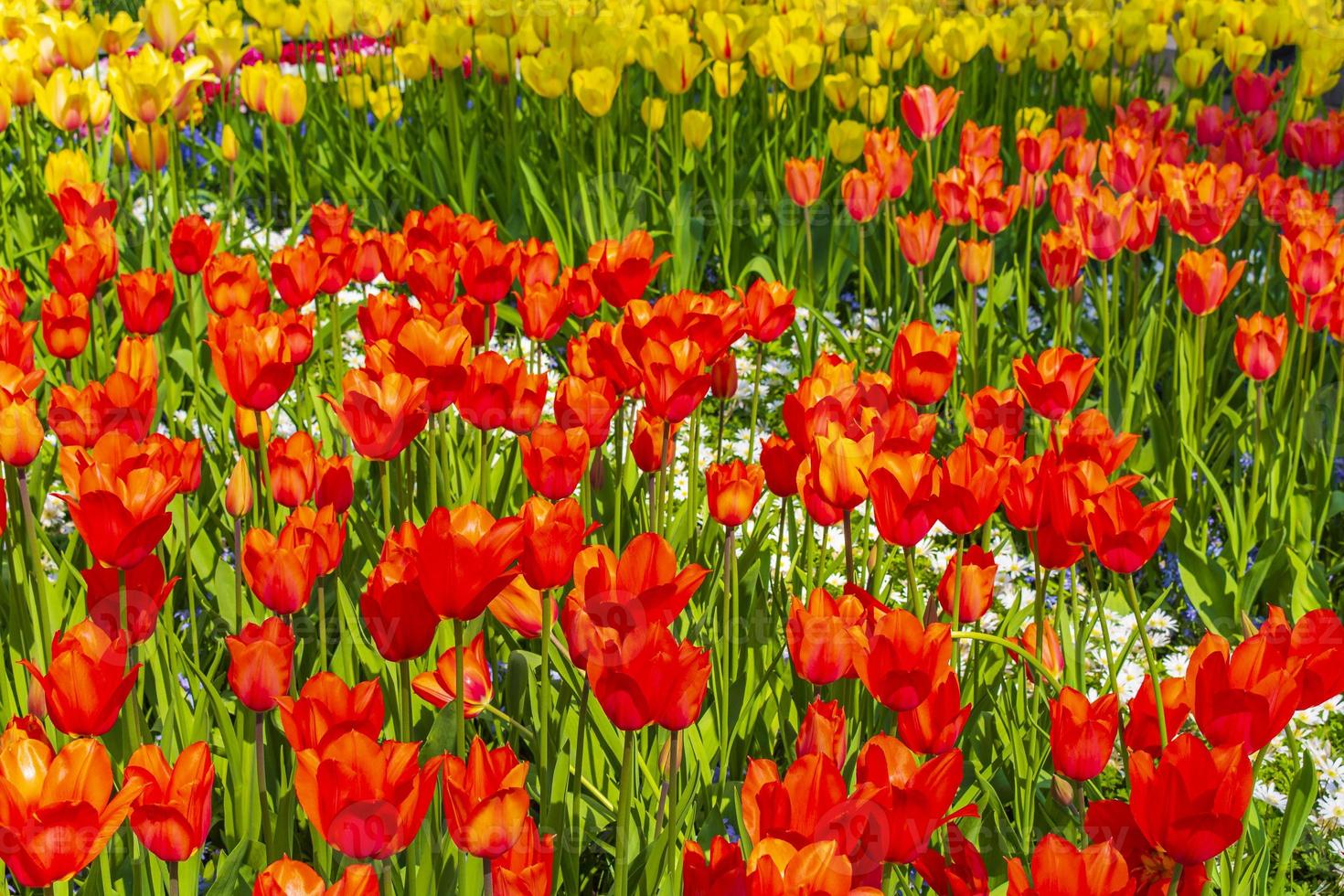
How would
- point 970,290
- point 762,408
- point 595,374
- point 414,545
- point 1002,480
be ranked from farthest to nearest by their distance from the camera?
point 762,408, point 970,290, point 595,374, point 1002,480, point 414,545

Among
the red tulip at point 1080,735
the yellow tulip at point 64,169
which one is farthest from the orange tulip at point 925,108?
the red tulip at point 1080,735

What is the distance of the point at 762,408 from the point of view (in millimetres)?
4000

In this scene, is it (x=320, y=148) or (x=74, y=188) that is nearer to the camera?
(x=74, y=188)

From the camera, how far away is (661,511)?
252cm

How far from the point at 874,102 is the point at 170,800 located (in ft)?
13.2

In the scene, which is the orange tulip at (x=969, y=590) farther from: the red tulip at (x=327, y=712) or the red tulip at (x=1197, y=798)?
the red tulip at (x=327, y=712)

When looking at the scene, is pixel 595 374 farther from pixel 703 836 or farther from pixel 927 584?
pixel 927 584

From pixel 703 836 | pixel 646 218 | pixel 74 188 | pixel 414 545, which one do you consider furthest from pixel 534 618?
pixel 646 218

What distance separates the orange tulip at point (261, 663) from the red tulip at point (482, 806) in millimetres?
344

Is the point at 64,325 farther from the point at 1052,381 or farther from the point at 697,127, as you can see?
the point at 697,127

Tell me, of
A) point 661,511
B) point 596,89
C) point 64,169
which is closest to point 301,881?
point 661,511

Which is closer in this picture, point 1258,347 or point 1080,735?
point 1080,735

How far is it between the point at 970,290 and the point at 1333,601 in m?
1.12

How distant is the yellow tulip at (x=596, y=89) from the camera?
3979mm
